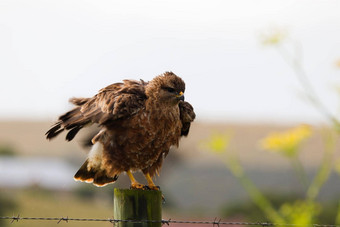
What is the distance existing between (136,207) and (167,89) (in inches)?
62.0

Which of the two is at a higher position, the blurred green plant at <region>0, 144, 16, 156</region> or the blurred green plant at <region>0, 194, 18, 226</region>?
the blurred green plant at <region>0, 144, 16, 156</region>

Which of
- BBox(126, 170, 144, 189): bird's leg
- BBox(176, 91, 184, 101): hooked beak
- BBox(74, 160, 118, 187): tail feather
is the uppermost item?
BBox(176, 91, 184, 101): hooked beak

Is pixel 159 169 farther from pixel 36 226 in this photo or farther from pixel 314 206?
pixel 36 226

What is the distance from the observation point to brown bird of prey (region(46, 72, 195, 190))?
18.3ft

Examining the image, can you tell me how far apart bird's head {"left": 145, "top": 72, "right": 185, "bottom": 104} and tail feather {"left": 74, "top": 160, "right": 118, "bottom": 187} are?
912mm

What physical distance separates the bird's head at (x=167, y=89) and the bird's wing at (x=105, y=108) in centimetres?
9

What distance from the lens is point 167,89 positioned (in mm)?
5773

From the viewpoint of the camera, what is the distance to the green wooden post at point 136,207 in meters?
4.47

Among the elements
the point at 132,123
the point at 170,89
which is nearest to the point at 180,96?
the point at 170,89

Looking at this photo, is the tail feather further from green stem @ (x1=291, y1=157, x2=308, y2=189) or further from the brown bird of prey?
green stem @ (x1=291, y1=157, x2=308, y2=189)

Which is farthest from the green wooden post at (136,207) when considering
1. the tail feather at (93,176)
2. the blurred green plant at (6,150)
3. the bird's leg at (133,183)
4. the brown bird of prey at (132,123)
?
the blurred green plant at (6,150)

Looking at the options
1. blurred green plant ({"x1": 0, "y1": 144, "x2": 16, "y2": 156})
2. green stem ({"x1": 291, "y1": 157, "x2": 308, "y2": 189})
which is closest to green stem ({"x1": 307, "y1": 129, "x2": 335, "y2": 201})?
green stem ({"x1": 291, "y1": 157, "x2": 308, "y2": 189})

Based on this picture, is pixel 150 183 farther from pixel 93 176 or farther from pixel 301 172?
pixel 301 172

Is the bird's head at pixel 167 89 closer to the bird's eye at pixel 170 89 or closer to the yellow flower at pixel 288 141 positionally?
the bird's eye at pixel 170 89
